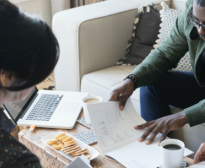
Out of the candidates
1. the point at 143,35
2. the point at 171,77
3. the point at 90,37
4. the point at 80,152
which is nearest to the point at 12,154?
the point at 80,152

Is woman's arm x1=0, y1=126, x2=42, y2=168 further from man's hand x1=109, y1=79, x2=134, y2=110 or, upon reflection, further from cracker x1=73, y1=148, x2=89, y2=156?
man's hand x1=109, y1=79, x2=134, y2=110

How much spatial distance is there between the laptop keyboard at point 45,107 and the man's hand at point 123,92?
11.5 inches

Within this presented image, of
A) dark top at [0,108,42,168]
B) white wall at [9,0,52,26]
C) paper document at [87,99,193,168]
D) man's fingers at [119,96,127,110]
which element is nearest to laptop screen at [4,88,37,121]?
paper document at [87,99,193,168]

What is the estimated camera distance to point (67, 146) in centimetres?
110

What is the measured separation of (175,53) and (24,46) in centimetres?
A: 98

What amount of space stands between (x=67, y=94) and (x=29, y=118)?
252mm

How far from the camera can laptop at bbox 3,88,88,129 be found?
1.27 meters

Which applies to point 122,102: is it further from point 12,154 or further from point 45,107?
point 12,154

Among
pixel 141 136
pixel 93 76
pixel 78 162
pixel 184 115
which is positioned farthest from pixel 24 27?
pixel 93 76

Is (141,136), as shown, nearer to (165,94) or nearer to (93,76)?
(165,94)

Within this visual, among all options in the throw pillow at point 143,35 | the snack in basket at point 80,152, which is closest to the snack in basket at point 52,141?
the snack in basket at point 80,152

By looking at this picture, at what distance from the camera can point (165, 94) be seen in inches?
Answer: 58.2

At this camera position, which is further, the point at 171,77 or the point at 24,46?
the point at 171,77

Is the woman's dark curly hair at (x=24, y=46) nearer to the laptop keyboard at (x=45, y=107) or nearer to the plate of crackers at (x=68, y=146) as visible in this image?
the plate of crackers at (x=68, y=146)
